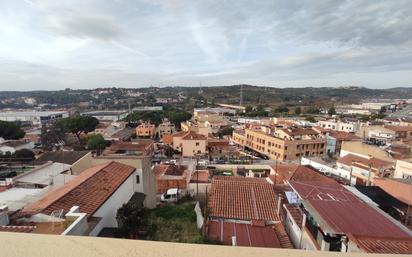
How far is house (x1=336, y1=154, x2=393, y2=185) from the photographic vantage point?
18.0 metres

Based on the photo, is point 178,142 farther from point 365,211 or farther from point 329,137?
point 365,211

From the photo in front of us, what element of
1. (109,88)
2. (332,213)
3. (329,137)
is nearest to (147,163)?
(332,213)

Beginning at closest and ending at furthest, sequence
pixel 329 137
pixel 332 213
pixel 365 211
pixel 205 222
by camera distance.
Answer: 1. pixel 332 213
2. pixel 365 211
3. pixel 205 222
4. pixel 329 137

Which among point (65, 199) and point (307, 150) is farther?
point (307, 150)

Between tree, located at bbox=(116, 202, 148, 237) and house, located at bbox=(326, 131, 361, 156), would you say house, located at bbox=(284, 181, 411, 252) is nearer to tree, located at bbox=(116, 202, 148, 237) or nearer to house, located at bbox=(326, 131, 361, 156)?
tree, located at bbox=(116, 202, 148, 237)

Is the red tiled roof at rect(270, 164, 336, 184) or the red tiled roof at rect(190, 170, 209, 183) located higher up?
the red tiled roof at rect(270, 164, 336, 184)

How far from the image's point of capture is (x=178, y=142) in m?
32.7

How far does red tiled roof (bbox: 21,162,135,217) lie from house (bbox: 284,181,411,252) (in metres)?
5.63

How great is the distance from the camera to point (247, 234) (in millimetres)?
8320

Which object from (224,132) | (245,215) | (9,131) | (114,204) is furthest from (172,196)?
(224,132)

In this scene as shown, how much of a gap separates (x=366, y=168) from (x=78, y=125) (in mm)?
35562

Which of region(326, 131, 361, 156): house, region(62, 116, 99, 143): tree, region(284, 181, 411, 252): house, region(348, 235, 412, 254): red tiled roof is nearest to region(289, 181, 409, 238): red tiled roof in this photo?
region(284, 181, 411, 252): house

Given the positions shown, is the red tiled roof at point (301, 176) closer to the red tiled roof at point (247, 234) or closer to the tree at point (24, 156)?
the red tiled roof at point (247, 234)

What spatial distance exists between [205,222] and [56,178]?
748 cm
